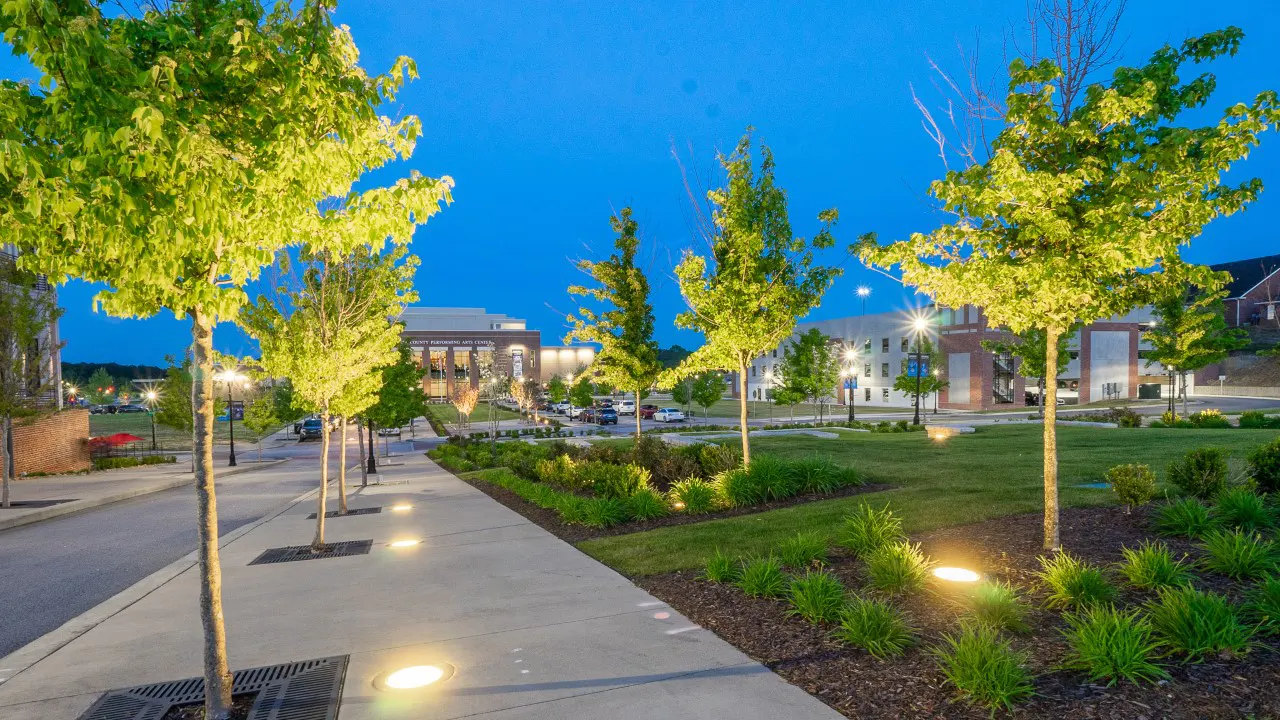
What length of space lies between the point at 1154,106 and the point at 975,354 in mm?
56786

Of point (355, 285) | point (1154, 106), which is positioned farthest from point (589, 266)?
point (1154, 106)

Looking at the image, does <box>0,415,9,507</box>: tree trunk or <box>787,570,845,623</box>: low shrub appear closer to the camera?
<box>787,570,845,623</box>: low shrub

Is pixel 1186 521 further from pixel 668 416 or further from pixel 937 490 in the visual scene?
pixel 668 416

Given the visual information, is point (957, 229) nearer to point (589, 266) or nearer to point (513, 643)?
point (513, 643)

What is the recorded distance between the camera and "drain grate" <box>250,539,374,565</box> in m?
9.79

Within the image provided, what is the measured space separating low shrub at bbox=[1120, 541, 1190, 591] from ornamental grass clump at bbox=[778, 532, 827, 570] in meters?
2.72

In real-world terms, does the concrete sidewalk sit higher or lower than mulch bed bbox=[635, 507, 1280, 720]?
lower

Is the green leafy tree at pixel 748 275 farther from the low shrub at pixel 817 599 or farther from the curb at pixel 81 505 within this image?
the curb at pixel 81 505

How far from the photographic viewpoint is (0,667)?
5664 mm

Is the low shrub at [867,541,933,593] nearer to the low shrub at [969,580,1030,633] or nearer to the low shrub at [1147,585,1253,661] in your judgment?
the low shrub at [969,580,1030,633]

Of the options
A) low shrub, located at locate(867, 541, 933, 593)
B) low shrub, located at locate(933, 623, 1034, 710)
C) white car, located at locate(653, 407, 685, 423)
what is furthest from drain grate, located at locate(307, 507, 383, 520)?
white car, located at locate(653, 407, 685, 423)

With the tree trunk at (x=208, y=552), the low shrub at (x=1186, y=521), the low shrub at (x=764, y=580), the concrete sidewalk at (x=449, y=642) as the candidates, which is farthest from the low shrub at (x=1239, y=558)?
the tree trunk at (x=208, y=552)

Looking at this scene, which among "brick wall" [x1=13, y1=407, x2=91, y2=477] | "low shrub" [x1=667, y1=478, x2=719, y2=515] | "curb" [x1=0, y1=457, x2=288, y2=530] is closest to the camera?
"low shrub" [x1=667, y1=478, x2=719, y2=515]

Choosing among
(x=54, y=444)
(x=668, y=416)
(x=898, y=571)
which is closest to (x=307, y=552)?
(x=898, y=571)
